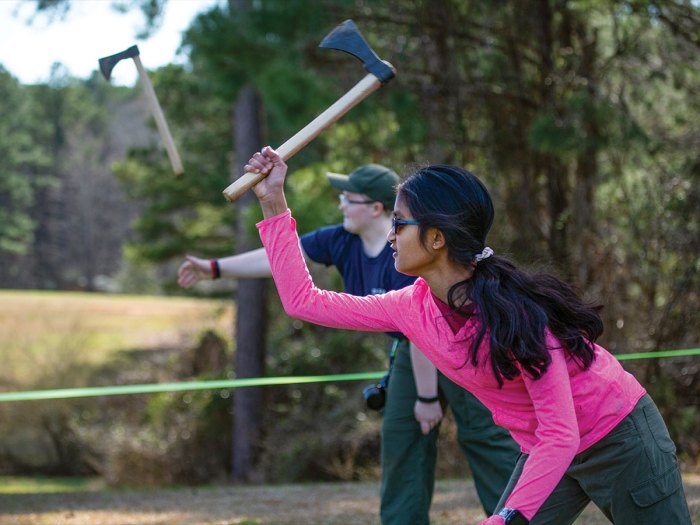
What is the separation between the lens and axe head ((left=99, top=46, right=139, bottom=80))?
170 inches

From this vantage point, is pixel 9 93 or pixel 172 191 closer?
pixel 172 191

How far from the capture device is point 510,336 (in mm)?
2424

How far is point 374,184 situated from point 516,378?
206cm

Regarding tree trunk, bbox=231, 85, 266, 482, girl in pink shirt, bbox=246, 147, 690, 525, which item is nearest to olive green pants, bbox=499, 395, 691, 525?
girl in pink shirt, bbox=246, 147, 690, 525

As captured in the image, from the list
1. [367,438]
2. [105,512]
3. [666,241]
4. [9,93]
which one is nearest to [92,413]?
[367,438]

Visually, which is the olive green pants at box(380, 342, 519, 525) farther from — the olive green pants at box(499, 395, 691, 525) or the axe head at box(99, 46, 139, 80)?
the axe head at box(99, 46, 139, 80)

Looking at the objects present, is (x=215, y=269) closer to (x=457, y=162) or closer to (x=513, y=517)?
(x=513, y=517)

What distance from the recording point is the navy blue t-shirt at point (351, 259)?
432 centimetres

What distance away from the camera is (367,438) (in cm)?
1156

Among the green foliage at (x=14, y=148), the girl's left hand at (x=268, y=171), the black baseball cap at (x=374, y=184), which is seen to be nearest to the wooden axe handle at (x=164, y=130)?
the black baseball cap at (x=374, y=184)

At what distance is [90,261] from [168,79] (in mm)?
39256

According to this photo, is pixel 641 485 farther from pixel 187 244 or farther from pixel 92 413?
pixel 187 244

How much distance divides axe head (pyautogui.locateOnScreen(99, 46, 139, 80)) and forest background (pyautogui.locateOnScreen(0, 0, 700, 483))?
15.6 ft

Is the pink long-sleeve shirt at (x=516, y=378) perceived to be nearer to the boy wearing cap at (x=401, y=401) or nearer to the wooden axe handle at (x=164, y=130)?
the boy wearing cap at (x=401, y=401)
